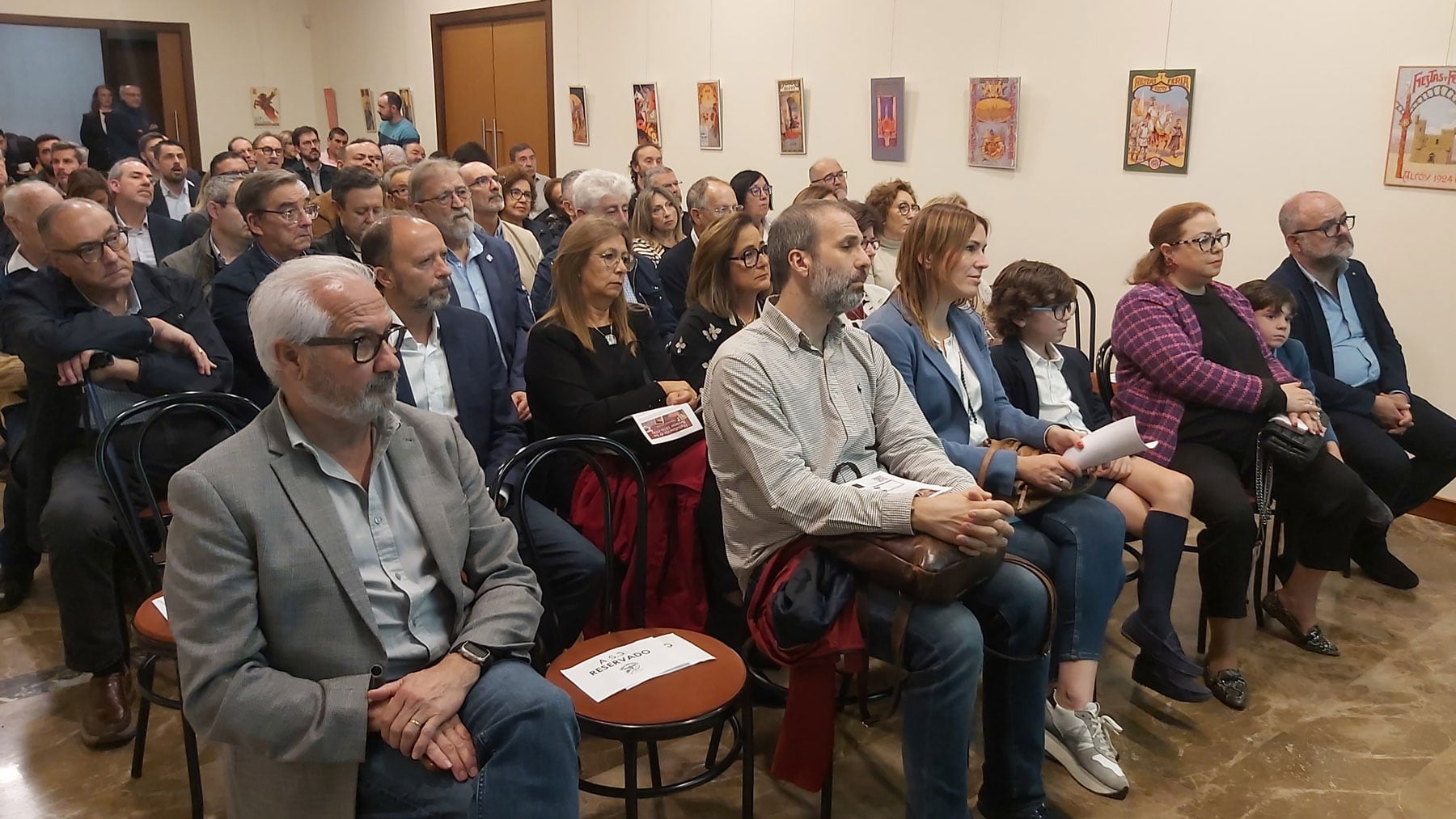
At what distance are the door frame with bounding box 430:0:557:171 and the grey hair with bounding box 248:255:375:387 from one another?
744 centimetres

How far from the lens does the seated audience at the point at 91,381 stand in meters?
2.74

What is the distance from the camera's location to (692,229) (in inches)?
211

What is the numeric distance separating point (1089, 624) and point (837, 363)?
89cm

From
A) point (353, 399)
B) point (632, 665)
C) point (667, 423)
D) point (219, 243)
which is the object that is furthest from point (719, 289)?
point (219, 243)

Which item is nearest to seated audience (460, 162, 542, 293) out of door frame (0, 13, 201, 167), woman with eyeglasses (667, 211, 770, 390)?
woman with eyeglasses (667, 211, 770, 390)

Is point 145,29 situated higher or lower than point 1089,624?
higher

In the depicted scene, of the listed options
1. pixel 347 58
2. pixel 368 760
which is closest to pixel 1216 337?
pixel 368 760

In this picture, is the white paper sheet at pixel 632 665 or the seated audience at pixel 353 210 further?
Answer: the seated audience at pixel 353 210

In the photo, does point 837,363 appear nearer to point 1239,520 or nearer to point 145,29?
point 1239,520

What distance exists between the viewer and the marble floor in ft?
8.12

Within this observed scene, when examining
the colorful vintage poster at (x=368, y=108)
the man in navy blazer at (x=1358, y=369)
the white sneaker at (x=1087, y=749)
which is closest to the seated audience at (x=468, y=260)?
the white sneaker at (x=1087, y=749)

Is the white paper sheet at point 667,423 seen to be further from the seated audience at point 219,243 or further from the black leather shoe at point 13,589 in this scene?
the black leather shoe at point 13,589

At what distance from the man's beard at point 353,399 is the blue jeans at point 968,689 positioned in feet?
3.38

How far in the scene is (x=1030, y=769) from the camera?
2336 millimetres
